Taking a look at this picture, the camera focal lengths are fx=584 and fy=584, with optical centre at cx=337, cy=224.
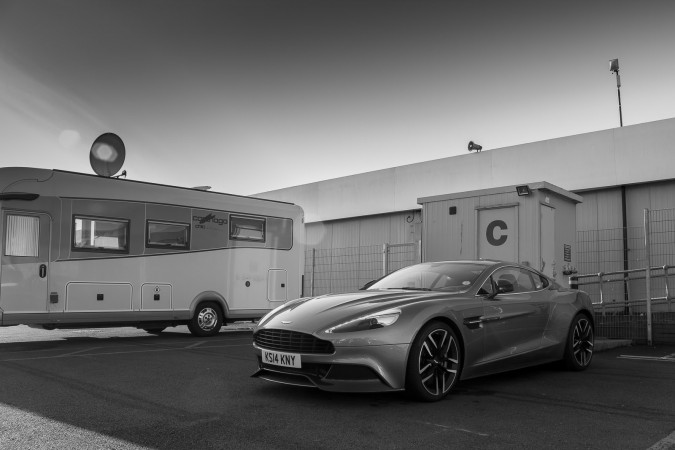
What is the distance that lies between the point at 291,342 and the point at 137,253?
654 centimetres

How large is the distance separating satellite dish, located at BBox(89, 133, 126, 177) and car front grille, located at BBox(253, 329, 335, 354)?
703cm

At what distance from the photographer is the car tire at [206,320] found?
1158 centimetres

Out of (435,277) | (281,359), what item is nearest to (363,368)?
(281,359)

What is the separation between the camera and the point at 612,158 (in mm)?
15078

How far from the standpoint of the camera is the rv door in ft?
30.4

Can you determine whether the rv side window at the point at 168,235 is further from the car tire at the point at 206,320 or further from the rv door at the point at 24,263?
the rv door at the point at 24,263

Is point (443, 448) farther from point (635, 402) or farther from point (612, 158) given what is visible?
point (612, 158)

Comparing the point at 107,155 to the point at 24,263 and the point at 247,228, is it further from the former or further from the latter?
the point at 247,228

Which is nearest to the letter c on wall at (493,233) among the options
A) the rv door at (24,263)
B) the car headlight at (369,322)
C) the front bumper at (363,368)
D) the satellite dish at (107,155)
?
the car headlight at (369,322)

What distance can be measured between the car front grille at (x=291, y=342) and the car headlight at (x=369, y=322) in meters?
0.15

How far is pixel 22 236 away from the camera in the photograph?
9547mm

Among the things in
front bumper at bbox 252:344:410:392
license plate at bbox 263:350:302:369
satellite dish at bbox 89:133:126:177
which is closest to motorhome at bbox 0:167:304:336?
satellite dish at bbox 89:133:126:177

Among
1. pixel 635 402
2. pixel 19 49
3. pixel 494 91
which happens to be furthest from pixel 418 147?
pixel 635 402

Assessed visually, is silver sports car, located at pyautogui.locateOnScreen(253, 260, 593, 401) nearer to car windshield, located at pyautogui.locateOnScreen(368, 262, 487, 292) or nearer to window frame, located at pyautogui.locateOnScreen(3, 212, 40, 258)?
car windshield, located at pyautogui.locateOnScreen(368, 262, 487, 292)
